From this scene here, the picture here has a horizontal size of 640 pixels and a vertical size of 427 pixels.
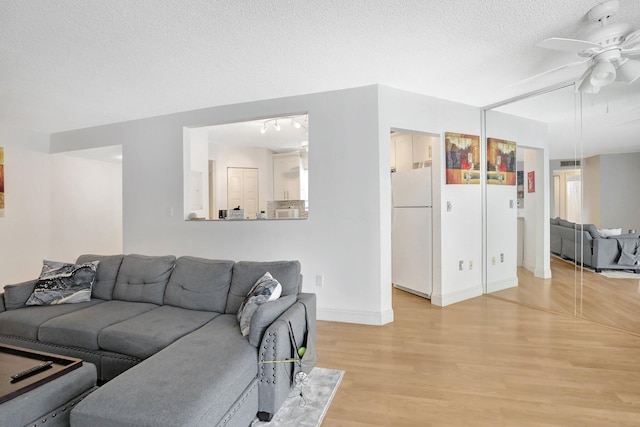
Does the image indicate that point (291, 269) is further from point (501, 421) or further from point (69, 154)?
point (69, 154)

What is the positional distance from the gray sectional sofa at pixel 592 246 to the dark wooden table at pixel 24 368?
4387mm

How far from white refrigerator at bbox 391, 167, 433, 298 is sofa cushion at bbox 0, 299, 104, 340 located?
3.69 m

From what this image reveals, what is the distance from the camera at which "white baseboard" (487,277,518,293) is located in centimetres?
391

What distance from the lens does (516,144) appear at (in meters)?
3.90

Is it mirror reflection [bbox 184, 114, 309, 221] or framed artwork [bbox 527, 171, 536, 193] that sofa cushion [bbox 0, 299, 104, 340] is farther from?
framed artwork [bbox 527, 171, 536, 193]

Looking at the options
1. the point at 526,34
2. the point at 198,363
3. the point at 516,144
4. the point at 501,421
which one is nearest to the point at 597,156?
the point at 516,144

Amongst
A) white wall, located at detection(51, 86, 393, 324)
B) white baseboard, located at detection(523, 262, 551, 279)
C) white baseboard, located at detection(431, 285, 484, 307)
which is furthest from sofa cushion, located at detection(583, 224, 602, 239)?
white wall, located at detection(51, 86, 393, 324)

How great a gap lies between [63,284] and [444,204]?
13.2 ft

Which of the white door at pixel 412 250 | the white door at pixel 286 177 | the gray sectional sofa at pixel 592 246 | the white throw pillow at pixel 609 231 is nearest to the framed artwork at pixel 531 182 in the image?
the gray sectional sofa at pixel 592 246

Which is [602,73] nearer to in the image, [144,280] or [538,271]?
[538,271]

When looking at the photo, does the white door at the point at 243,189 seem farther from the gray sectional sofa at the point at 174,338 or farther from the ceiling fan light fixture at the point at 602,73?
the ceiling fan light fixture at the point at 602,73

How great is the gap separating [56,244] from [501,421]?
20.9ft

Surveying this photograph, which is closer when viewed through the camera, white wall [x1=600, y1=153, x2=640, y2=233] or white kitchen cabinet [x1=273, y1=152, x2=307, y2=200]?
white wall [x1=600, y1=153, x2=640, y2=233]

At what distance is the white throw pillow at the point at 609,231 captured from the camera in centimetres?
304
